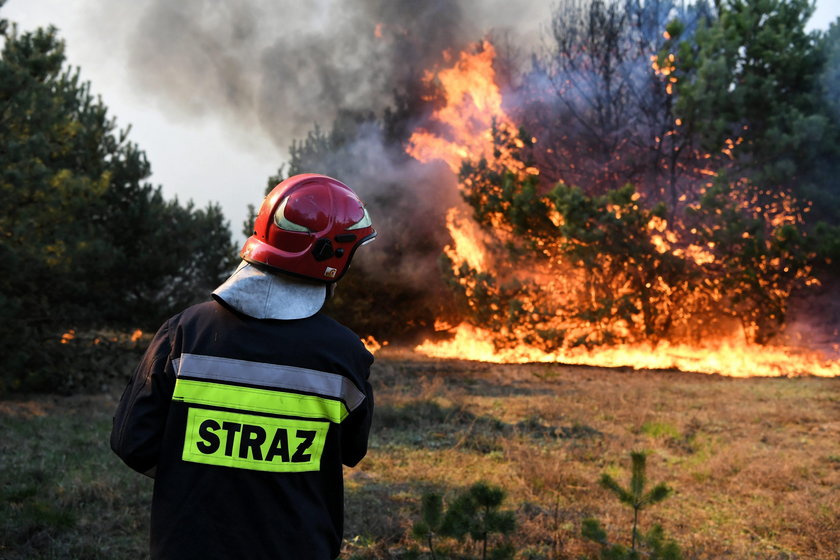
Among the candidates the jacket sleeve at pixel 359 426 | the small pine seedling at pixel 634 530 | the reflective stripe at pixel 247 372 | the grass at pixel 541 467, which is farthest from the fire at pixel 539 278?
the reflective stripe at pixel 247 372

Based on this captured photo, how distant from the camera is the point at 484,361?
1709 cm

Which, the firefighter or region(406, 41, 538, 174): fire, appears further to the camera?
region(406, 41, 538, 174): fire

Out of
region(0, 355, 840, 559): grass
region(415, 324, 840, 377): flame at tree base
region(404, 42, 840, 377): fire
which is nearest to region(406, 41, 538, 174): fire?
region(404, 42, 840, 377): fire

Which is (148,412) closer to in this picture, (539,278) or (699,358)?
(699,358)

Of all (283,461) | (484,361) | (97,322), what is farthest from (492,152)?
(283,461)

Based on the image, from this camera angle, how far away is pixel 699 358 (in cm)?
1619

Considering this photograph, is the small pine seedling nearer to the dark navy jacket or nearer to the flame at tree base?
the dark navy jacket

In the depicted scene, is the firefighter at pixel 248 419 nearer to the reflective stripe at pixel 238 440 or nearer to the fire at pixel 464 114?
the reflective stripe at pixel 238 440

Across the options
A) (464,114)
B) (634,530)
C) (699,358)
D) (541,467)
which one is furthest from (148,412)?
(464,114)

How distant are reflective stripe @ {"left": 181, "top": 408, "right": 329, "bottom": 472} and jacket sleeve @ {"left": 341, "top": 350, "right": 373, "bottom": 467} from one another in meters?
0.25

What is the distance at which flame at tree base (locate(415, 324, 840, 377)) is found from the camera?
15354 mm

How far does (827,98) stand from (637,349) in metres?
6.72

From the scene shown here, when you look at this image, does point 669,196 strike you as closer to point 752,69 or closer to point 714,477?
point 752,69

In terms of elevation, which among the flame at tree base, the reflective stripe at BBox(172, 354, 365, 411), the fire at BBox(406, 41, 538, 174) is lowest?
the reflective stripe at BBox(172, 354, 365, 411)
